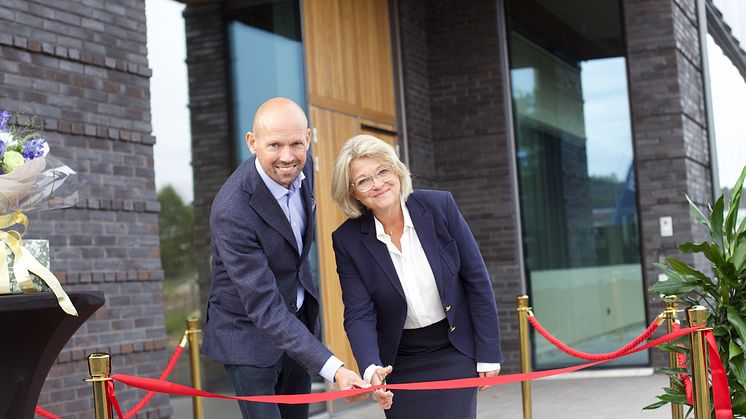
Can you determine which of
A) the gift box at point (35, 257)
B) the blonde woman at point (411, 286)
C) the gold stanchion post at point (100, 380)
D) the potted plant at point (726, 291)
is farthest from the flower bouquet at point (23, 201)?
the potted plant at point (726, 291)

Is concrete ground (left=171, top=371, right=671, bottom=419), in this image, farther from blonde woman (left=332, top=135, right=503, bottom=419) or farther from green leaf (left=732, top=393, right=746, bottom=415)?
blonde woman (left=332, top=135, right=503, bottom=419)

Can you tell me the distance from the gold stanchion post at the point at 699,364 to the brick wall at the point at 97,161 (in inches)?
122

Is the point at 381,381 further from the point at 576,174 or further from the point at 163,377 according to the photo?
the point at 576,174

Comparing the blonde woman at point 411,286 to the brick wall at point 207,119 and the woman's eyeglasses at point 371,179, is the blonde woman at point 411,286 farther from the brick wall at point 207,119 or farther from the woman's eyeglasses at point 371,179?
the brick wall at point 207,119

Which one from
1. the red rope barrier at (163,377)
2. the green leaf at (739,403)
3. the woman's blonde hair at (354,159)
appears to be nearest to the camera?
the woman's blonde hair at (354,159)

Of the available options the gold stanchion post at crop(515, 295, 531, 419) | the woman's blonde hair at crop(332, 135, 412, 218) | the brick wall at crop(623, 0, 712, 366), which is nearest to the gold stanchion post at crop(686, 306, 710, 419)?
the woman's blonde hair at crop(332, 135, 412, 218)

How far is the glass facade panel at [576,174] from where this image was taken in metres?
10.2

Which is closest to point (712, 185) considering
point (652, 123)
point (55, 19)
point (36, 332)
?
point (652, 123)

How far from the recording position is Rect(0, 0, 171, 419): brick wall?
17.2ft

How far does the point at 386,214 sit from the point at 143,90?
2744 mm

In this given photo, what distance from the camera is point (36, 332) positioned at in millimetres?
3141

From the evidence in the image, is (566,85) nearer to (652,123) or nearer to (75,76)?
(652,123)

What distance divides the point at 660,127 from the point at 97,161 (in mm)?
6011

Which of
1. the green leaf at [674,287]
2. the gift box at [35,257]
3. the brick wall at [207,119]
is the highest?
the brick wall at [207,119]
